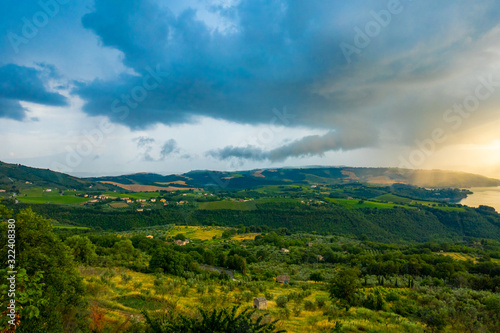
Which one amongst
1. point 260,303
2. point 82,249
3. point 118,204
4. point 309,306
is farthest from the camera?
point 118,204

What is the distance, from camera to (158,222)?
109062 mm

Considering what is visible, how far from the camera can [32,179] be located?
155000 mm

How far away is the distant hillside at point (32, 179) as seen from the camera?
134 metres

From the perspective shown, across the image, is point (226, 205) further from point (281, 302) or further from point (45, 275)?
point (45, 275)

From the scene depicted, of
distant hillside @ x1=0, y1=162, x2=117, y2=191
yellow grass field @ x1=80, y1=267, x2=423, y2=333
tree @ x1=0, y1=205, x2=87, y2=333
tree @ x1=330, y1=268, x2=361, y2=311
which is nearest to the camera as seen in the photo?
tree @ x1=0, y1=205, x2=87, y2=333

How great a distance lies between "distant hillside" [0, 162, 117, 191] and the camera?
441 feet

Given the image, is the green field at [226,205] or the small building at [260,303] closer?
the small building at [260,303]

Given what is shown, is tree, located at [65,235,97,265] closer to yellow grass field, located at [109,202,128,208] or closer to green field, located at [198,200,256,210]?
green field, located at [198,200,256,210]

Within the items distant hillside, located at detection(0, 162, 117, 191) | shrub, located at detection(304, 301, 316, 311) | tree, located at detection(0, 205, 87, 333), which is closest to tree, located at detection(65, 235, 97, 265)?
tree, located at detection(0, 205, 87, 333)

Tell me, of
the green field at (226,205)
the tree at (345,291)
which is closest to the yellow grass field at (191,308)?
the tree at (345,291)

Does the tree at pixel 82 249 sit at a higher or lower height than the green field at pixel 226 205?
higher

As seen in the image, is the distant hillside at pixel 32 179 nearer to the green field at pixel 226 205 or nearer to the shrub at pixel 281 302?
the green field at pixel 226 205

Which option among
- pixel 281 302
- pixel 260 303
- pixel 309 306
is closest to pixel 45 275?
pixel 260 303

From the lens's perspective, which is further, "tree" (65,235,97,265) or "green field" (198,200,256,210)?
"green field" (198,200,256,210)
